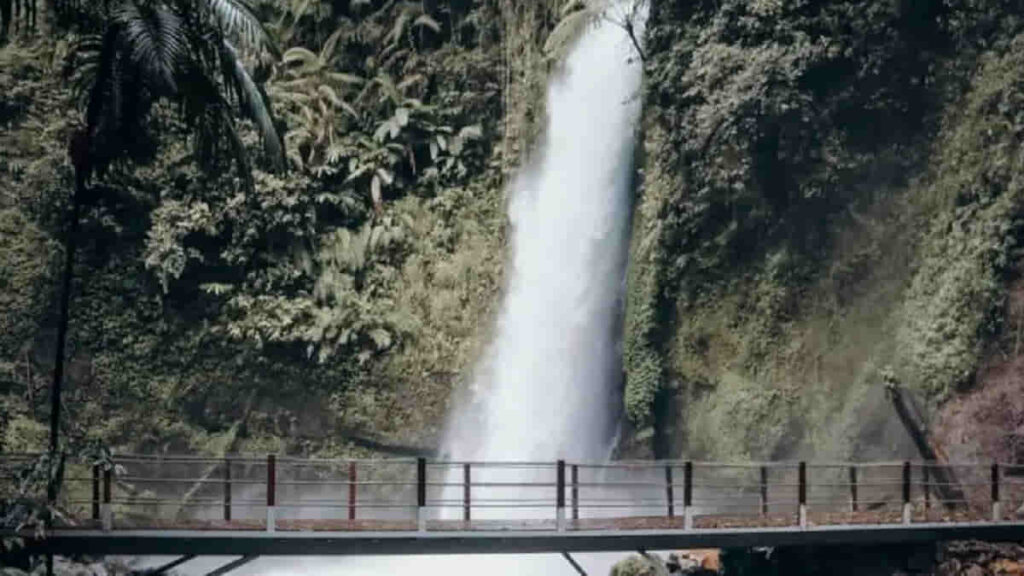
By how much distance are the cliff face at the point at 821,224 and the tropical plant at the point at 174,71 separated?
7.04 m

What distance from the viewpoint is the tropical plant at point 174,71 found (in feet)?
38.5

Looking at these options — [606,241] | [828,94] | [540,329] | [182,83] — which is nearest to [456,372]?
[540,329]

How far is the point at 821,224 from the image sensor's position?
17.5 meters

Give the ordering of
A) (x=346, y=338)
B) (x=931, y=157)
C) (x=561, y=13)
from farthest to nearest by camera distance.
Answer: (x=561, y=13) < (x=346, y=338) < (x=931, y=157)

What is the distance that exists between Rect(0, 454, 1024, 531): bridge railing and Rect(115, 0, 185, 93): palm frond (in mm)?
3475

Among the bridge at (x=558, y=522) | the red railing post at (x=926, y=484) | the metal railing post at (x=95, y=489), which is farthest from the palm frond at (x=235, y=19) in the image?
the red railing post at (x=926, y=484)

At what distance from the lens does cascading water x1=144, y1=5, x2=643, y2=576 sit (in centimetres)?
1953

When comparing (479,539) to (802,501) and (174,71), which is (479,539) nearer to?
(802,501)

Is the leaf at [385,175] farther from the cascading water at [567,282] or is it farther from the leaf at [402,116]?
the cascading water at [567,282]

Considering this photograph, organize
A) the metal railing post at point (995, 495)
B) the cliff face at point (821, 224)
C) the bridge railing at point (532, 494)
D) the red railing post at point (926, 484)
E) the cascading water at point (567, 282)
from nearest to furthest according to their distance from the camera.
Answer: the bridge railing at point (532, 494), the metal railing post at point (995, 495), the red railing post at point (926, 484), the cliff face at point (821, 224), the cascading water at point (567, 282)

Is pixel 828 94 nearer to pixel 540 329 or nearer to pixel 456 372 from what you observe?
pixel 540 329

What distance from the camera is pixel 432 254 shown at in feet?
67.4

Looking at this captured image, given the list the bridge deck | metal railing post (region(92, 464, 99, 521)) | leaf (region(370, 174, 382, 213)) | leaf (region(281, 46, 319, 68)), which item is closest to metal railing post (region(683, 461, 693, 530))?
the bridge deck

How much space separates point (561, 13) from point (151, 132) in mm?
6721
